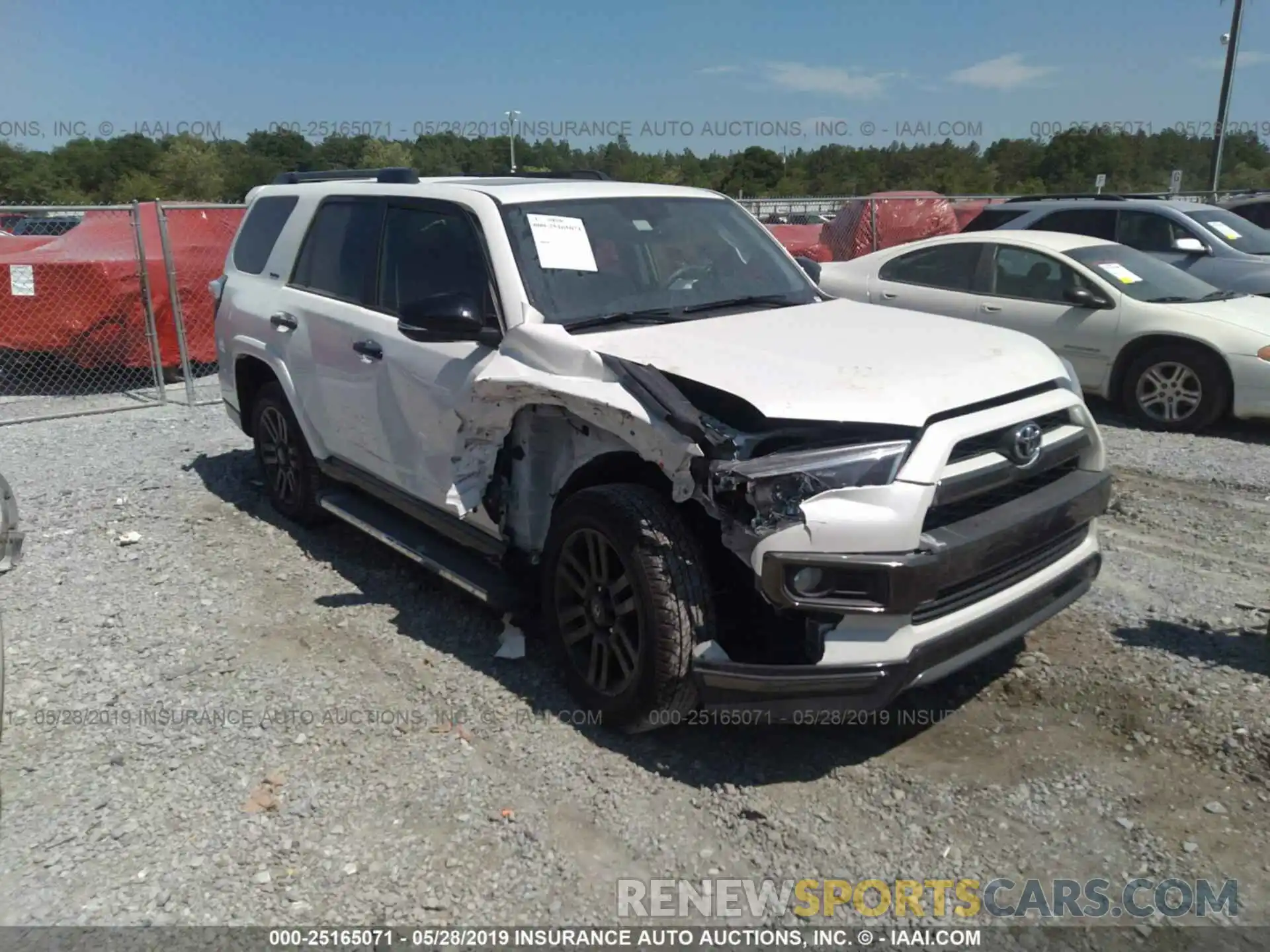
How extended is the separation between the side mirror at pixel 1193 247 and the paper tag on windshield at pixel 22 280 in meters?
11.9

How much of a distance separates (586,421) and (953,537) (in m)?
1.34

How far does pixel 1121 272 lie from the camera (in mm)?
8469

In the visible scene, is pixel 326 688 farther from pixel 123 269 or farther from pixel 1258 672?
pixel 123 269

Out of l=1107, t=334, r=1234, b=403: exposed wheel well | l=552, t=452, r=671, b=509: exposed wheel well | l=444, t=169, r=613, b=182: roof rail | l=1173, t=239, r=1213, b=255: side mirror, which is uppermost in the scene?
l=444, t=169, r=613, b=182: roof rail

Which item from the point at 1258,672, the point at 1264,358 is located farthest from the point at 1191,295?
the point at 1258,672

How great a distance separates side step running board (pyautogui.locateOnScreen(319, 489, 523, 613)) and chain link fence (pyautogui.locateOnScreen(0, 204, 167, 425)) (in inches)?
218

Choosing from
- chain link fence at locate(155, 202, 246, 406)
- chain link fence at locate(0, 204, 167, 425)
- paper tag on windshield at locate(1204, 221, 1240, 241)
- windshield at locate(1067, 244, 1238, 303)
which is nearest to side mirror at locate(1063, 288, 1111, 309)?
windshield at locate(1067, 244, 1238, 303)

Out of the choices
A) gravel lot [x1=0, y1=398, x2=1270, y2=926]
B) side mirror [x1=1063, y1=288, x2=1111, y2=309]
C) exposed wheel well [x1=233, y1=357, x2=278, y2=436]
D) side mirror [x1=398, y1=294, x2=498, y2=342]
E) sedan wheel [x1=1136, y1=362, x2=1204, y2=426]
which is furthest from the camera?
side mirror [x1=1063, y1=288, x2=1111, y2=309]

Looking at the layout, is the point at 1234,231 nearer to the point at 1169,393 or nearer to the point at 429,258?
the point at 1169,393

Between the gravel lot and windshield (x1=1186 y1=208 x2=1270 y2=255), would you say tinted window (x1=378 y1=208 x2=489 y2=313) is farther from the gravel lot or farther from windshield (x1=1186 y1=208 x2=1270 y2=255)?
windshield (x1=1186 y1=208 x2=1270 y2=255)

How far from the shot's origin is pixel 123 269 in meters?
9.88

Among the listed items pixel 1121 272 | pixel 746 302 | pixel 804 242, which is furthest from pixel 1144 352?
pixel 804 242

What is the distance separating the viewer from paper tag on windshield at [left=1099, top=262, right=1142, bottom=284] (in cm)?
838

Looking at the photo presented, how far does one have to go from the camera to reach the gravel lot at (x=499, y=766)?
300cm
